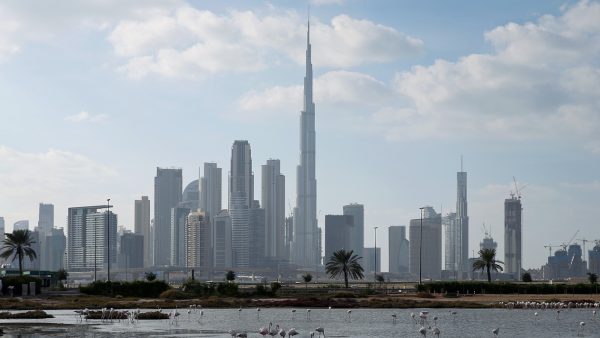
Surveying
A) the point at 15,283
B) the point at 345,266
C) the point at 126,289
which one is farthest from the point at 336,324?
the point at 345,266

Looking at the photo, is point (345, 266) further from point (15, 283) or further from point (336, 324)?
point (336, 324)

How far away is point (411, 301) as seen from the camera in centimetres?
11362

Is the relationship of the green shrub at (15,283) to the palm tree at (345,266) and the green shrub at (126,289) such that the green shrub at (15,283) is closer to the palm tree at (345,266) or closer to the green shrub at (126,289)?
the green shrub at (126,289)

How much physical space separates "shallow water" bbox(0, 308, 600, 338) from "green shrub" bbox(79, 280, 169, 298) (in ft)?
104

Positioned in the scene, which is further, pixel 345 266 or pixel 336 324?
pixel 345 266

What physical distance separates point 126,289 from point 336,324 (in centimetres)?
5792

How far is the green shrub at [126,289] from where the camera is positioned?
5167 inches

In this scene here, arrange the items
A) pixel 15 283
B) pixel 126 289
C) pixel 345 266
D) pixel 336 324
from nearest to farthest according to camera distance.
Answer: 1. pixel 336 324
2. pixel 15 283
3. pixel 126 289
4. pixel 345 266

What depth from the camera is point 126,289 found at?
13175 centimetres

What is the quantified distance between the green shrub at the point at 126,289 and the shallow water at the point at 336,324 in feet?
104

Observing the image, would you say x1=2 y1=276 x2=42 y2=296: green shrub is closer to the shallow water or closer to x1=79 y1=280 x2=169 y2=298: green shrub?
x1=79 y1=280 x2=169 y2=298: green shrub

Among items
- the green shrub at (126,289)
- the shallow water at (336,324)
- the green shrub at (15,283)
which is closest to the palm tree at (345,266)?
the green shrub at (126,289)

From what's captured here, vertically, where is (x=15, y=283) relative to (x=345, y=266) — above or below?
below

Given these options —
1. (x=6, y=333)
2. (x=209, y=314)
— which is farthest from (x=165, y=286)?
(x=6, y=333)
